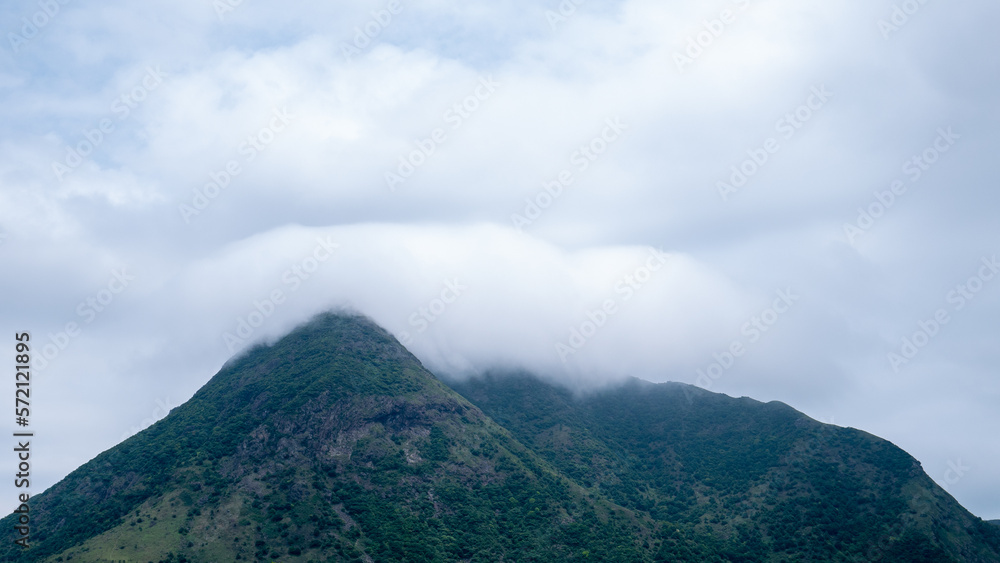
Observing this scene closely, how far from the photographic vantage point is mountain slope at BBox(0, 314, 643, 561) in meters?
146

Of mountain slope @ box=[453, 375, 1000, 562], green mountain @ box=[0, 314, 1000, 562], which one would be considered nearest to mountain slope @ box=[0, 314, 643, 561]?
green mountain @ box=[0, 314, 1000, 562]

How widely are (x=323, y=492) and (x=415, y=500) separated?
79.2ft

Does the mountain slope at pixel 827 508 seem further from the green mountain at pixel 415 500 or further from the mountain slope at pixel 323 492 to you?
the mountain slope at pixel 323 492

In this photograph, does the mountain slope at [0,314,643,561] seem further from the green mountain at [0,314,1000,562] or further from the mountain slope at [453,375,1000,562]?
the mountain slope at [453,375,1000,562]

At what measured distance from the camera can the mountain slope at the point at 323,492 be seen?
480 ft

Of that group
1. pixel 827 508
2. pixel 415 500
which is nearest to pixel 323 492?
pixel 415 500

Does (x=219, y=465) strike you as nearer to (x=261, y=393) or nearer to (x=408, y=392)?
(x=261, y=393)

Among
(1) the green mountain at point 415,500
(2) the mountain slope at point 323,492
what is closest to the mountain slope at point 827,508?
(1) the green mountain at point 415,500

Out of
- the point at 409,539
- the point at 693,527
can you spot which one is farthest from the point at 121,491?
the point at 693,527

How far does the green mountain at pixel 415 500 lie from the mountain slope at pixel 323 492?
448 millimetres

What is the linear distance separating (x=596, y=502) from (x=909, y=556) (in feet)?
256

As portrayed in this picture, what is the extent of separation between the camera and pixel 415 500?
16588 centimetres

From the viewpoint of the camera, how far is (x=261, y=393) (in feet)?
639

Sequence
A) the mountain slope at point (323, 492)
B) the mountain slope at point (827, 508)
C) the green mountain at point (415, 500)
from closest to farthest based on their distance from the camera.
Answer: the mountain slope at point (323, 492) → the green mountain at point (415, 500) → the mountain slope at point (827, 508)
